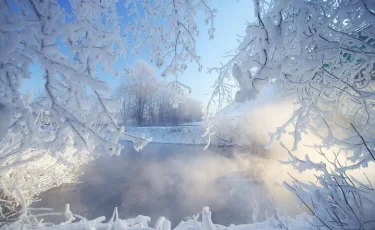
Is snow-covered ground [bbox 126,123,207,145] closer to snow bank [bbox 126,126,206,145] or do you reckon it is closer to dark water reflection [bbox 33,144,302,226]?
snow bank [bbox 126,126,206,145]

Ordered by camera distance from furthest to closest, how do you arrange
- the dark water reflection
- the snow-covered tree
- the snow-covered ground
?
1. the snow-covered ground
2. the dark water reflection
3. the snow-covered tree

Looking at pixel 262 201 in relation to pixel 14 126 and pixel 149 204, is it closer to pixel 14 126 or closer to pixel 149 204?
pixel 149 204

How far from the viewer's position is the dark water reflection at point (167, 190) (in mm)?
6844

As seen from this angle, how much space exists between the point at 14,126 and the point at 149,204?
7342 mm

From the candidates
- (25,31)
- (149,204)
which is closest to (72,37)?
(25,31)

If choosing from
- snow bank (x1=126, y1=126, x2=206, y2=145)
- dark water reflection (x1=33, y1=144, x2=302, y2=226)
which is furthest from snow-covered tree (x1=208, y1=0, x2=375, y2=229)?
snow bank (x1=126, y1=126, x2=206, y2=145)

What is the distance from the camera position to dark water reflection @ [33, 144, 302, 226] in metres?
6.84

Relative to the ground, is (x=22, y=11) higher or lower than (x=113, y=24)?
lower

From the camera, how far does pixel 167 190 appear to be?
8664mm

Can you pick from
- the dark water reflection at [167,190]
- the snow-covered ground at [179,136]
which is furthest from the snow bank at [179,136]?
the dark water reflection at [167,190]

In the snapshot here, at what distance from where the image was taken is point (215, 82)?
2.65 meters

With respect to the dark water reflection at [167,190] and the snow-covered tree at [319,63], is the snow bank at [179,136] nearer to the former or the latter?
the dark water reflection at [167,190]

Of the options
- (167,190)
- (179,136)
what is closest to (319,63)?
(167,190)

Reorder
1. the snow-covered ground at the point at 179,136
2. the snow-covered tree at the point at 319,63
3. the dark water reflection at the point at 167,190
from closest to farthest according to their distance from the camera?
the snow-covered tree at the point at 319,63, the dark water reflection at the point at 167,190, the snow-covered ground at the point at 179,136
